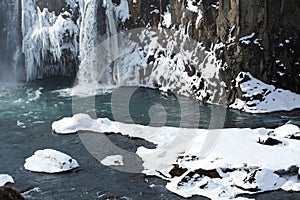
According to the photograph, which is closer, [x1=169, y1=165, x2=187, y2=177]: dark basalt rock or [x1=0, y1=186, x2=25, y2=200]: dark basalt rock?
[x1=0, y1=186, x2=25, y2=200]: dark basalt rock

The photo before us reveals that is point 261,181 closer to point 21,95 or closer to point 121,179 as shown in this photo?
point 121,179

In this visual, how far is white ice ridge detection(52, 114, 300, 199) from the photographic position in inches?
645

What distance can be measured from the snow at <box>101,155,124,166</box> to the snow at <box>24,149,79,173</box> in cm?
115

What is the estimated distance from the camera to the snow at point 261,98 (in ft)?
88.6

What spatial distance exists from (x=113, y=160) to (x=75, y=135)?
3.96 m

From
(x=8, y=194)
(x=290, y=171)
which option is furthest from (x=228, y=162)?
(x=8, y=194)

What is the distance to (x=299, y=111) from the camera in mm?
26656

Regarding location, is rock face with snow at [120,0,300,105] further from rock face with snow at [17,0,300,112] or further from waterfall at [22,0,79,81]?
waterfall at [22,0,79,81]

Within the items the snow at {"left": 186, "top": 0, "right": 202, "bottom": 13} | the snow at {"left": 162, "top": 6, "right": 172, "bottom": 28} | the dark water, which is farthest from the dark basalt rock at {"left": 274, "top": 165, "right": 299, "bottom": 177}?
the snow at {"left": 162, "top": 6, "right": 172, "bottom": 28}

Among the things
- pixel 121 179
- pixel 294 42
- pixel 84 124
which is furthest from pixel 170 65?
pixel 121 179

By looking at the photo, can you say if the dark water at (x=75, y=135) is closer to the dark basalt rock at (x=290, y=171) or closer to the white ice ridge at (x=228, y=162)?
the white ice ridge at (x=228, y=162)

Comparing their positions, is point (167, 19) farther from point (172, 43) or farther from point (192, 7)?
point (192, 7)

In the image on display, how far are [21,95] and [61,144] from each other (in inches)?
456

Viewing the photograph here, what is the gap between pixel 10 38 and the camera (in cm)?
3919
